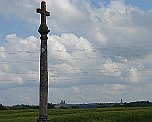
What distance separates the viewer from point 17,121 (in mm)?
33500

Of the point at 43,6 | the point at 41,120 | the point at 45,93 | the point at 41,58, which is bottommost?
the point at 41,120

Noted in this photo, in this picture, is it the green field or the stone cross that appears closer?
the stone cross

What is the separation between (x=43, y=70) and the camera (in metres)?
15.0

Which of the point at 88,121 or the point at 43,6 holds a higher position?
the point at 43,6

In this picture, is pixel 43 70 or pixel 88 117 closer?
pixel 43 70

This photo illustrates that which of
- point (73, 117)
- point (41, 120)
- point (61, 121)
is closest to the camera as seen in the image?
point (41, 120)

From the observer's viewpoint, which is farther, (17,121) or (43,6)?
(17,121)

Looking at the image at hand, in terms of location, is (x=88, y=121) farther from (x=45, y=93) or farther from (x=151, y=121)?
(x=45, y=93)

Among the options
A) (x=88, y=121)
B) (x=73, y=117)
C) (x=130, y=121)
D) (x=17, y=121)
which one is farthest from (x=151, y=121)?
(x=17, y=121)

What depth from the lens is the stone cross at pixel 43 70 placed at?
48.8 feet

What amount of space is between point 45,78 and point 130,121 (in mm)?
23233

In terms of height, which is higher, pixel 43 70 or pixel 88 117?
pixel 43 70

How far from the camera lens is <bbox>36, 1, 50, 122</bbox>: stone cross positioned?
586 inches

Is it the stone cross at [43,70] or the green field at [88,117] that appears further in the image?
the green field at [88,117]
